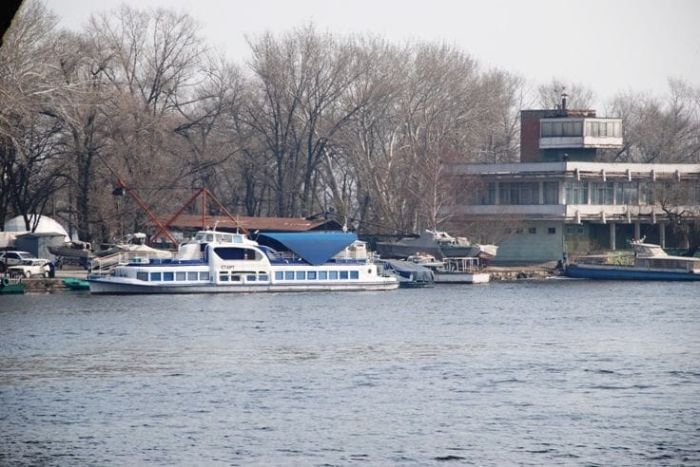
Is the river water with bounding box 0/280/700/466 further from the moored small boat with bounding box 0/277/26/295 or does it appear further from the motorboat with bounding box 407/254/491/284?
the motorboat with bounding box 407/254/491/284

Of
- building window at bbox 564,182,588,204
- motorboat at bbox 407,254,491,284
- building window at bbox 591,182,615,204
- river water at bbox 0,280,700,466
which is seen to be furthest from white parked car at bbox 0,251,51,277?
building window at bbox 591,182,615,204

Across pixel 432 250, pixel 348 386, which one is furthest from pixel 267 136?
pixel 348 386

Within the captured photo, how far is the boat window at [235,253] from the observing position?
270 feet

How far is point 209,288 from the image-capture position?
81.3 m

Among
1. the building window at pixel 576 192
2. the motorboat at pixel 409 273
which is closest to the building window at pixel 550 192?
the building window at pixel 576 192

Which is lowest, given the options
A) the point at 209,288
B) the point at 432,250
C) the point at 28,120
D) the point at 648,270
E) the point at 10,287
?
the point at 209,288

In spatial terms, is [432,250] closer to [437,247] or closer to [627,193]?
[437,247]

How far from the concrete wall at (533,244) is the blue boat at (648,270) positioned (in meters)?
8.92

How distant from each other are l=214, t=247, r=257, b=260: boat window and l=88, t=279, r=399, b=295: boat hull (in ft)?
5.24

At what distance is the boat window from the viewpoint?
82.3 meters

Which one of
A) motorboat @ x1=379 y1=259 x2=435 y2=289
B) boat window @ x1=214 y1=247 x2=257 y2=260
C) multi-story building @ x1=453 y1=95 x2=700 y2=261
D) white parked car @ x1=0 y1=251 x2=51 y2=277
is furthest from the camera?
multi-story building @ x1=453 y1=95 x2=700 y2=261

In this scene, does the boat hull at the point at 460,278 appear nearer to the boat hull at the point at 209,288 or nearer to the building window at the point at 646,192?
the boat hull at the point at 209,288

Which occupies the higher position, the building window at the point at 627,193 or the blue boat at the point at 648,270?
the building window at the point at 627,193

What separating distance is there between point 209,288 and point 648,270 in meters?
33.1
